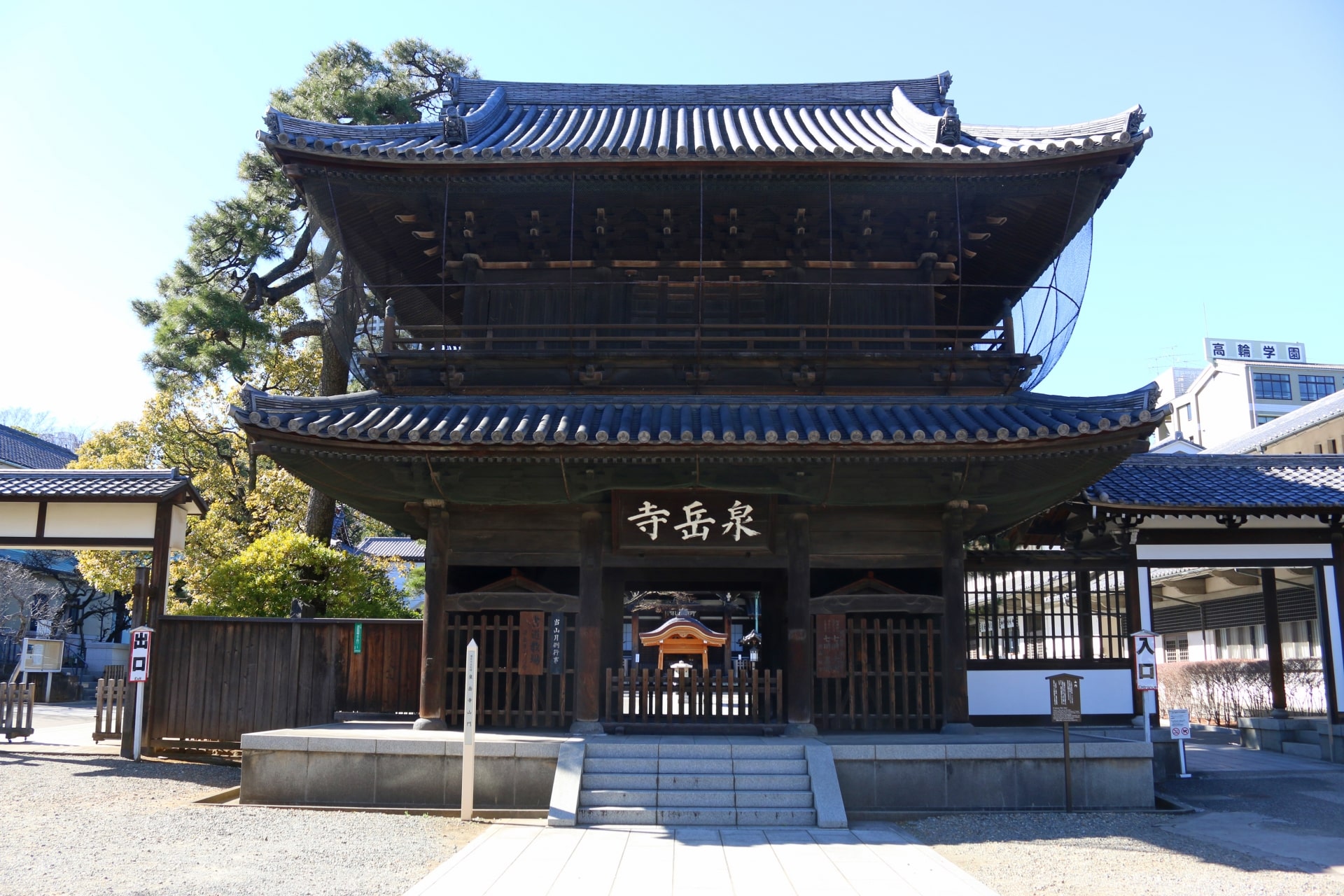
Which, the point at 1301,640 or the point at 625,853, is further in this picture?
the point at 1301,640

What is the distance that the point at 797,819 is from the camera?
1050cm

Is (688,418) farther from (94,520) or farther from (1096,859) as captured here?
(94,520)

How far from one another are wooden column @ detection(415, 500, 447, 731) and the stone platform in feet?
2.77

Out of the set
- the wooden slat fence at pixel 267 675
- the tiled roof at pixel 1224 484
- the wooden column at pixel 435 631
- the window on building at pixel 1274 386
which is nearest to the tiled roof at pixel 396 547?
the wooden slat fence at pixel 267 675

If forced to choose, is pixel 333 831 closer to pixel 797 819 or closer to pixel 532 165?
pixel 797 819

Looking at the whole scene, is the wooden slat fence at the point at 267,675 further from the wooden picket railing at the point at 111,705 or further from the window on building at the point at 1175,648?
the window on building at the point at 1175,648

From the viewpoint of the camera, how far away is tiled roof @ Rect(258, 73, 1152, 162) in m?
12.3

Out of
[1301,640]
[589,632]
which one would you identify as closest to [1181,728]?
[589,632]

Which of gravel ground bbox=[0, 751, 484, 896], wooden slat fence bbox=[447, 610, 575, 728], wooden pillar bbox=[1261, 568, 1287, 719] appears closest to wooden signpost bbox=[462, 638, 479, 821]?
gravel ground bbox=[0, 751, 484, 896]

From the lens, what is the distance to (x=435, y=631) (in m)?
12.8

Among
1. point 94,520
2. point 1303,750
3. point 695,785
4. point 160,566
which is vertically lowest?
point 1303,750

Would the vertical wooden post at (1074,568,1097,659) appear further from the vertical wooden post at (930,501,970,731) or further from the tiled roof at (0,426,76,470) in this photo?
the tiled roof at (0,426,76,470)

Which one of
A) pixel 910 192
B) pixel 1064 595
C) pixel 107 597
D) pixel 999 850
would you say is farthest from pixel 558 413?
pixel 107 597

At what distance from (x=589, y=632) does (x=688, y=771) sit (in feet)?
7.71
